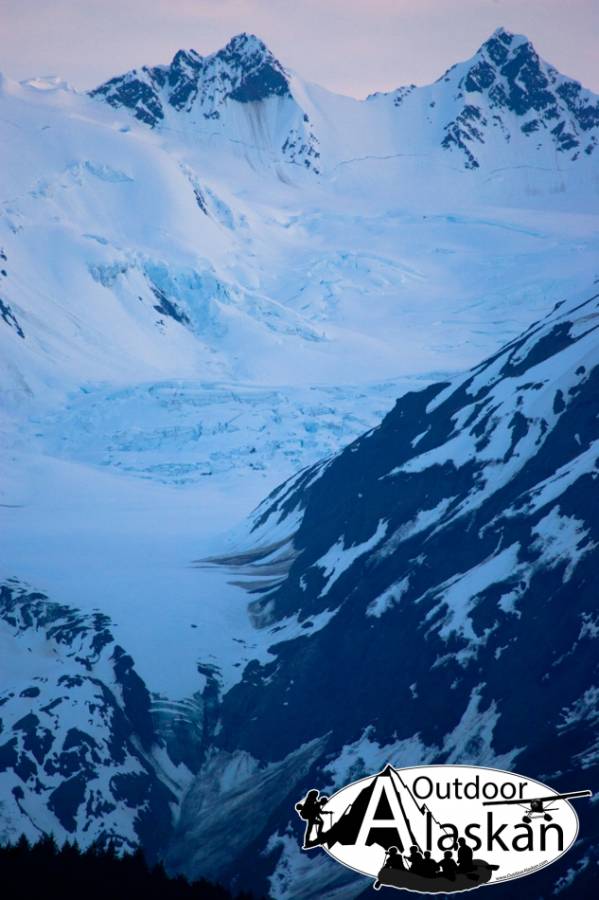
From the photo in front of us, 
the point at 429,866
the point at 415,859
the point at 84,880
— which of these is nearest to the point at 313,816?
the point at 415,859

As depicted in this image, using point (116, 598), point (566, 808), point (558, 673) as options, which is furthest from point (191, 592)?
point (566, 808)

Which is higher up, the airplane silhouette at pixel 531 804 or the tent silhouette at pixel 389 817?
the tent silhouette at pixel 389 817

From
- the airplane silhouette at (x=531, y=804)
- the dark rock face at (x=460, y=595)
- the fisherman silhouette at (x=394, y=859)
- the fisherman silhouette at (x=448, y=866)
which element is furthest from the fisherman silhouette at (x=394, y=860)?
the dark rock face at (x=460, y=595)

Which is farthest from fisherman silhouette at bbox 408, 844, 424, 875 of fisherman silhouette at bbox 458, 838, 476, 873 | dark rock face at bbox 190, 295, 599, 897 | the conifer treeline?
dark rock face at bbox 190, 295, 599, 897

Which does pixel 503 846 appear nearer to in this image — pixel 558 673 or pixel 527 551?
pixel 558 673

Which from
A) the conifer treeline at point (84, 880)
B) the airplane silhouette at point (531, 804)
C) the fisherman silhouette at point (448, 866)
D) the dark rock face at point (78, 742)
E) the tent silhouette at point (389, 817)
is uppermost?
the tent silhouette at point (389, 817)

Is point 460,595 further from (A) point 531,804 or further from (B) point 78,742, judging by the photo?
(A) point 531,804

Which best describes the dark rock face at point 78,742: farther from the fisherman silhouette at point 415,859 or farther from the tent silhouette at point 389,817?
the fisherman silhouette at point 415,859
